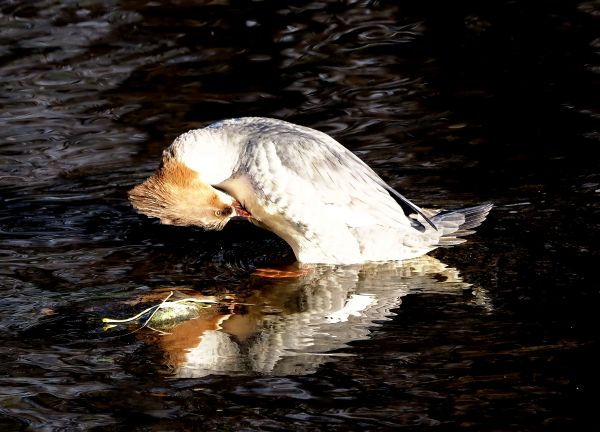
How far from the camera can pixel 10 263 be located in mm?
6289

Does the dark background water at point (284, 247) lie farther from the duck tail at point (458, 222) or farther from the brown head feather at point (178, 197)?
the brown head feather at point (178, 197)

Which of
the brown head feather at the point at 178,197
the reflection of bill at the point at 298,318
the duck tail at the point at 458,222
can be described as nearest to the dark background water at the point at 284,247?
the reflection of bill at the point at 298,318

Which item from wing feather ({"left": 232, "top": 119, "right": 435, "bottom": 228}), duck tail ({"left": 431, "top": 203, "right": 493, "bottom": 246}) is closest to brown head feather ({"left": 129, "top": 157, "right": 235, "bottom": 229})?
wing feather ({"left": 232, "top": 119, "right": 435, "bottom": 228})

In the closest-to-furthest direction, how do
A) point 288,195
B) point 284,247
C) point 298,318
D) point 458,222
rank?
point 298,318
point 288,195
point 458,222
point 284,247

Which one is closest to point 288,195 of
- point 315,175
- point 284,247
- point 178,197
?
point 315,175

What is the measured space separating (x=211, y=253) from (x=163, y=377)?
1.83m

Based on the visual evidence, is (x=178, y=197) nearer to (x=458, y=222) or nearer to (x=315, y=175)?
(x=315, y=175)

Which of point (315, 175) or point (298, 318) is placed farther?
point (315, 175)

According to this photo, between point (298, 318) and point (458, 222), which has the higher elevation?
point (458, 222)

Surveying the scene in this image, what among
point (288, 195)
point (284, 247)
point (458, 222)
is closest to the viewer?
point (288, 195)

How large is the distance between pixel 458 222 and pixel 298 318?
1.31m

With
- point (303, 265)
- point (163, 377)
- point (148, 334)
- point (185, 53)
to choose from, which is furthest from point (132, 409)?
point (185, 53)

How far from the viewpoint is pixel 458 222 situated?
6.37m

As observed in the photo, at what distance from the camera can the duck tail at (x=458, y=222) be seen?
20.9 feet
